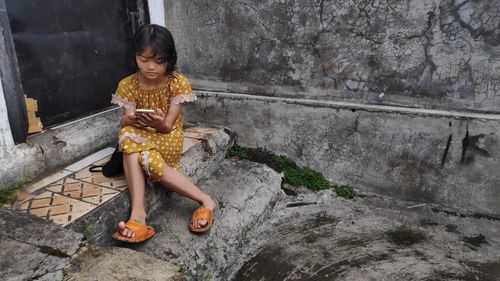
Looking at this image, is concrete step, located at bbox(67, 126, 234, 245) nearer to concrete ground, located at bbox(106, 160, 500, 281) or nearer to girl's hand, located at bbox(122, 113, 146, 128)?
concrete ground, located at bbox(106, 160, 500, 281)

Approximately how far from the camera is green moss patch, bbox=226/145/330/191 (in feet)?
12.5

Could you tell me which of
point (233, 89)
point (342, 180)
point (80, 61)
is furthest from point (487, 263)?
point (80, 61)

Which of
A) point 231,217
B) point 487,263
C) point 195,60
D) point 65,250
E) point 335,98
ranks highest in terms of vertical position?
point 195,60

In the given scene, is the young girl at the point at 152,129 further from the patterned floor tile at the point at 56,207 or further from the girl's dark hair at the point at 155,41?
the patterned floor tile at the point at 56,207

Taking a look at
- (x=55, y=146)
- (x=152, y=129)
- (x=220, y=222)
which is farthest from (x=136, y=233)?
(x=55, y=146)

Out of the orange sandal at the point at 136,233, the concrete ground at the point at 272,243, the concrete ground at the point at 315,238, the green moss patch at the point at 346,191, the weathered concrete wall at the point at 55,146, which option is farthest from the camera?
the green moss patch at the point at 346,191

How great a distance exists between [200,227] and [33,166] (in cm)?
138

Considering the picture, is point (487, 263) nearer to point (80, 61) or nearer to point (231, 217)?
point (231, 217)

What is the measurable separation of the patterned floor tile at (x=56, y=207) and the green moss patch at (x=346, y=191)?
7.30 ft

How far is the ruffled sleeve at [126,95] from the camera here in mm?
2896

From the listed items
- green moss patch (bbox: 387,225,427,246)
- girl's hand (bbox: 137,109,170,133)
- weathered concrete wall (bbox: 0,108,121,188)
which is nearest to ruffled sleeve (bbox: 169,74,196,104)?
girl's hand (bbox: 137,109,170,133)

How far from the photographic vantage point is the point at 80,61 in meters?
3.51

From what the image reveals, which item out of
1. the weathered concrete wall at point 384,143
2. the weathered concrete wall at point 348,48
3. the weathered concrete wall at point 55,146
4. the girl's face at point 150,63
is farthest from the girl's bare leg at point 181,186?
the weathered concrete wall at point 348,48

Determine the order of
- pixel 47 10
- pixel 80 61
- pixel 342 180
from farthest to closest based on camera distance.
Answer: pixel 342 180 < pixel 80 61 < pixel 47 10
